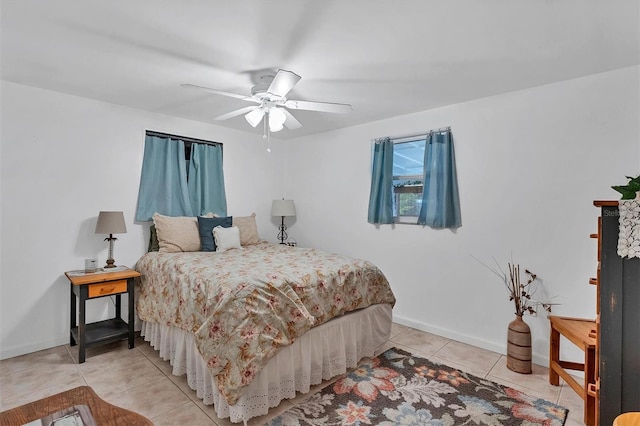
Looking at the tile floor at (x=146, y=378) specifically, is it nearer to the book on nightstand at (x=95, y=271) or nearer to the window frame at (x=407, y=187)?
the book on nightstand at (x=95, y=271)

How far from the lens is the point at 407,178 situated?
147 inches

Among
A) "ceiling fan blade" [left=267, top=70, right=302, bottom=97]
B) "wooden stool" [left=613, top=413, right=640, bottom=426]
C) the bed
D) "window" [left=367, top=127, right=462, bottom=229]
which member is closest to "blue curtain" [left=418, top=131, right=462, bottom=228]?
"window" [left=367, top=127, right=462, bottom=229]

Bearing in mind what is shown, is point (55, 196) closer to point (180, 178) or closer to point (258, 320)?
point (180, 178)

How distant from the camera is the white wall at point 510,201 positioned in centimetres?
247

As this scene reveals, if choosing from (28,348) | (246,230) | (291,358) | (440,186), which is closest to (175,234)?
(246,230)

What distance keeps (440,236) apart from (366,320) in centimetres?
126

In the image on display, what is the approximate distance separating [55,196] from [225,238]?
160 centimetres

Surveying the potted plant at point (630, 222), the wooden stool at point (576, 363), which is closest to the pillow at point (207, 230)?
the wooden stool at point (576, 363)

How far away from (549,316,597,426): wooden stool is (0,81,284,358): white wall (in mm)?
3934

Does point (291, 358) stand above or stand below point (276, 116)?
below

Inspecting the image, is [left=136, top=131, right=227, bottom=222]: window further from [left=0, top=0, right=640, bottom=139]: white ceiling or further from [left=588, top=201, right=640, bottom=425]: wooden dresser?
[left=588, top=201, right=640, bottom=425]: wooden dresser

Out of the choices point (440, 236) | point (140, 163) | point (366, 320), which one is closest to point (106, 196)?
point (140, 163)

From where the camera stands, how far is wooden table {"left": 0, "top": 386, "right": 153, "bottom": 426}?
1168 millimetres

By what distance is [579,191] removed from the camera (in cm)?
255
